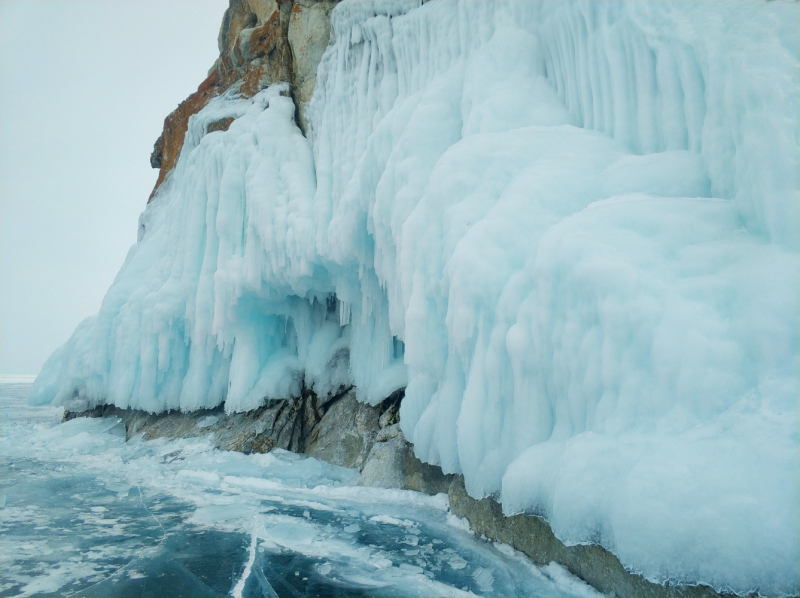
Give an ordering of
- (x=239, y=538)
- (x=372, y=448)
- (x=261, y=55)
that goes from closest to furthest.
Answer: (x=239, y=538) → (x=372, y=448) → (x=261, y=55)

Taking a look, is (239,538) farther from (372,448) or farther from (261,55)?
(261,55)

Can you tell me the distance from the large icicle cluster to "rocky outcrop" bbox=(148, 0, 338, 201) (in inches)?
54.3

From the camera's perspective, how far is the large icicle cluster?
8.61 ft

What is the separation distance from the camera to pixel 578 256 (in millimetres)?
3553

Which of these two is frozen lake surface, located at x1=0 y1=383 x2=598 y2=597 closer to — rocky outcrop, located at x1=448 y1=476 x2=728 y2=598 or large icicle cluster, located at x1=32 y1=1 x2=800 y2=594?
rocky outcrop, located at x1=448 y1=476 x2=728 y2=598

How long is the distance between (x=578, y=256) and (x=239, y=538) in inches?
158

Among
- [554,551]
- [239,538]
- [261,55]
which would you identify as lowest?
[239,538]

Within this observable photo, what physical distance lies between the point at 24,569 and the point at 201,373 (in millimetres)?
6328

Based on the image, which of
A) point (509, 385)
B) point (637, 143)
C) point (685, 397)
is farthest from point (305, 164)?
point (685, 397)

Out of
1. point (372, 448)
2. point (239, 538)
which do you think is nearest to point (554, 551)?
point (239, 538)

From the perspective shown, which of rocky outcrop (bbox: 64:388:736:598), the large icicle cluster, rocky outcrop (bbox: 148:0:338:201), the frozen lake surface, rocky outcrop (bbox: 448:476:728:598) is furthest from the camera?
rocky outcrop (bbox: 148:0:338:201)

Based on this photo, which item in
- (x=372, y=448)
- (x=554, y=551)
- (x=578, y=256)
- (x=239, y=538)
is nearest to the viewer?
(x=578, y=256)

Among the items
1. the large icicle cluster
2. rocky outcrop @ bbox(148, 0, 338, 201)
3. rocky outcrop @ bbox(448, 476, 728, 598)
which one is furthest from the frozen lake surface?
rocky outcrop @ bbox(148, 0, 338, 201)

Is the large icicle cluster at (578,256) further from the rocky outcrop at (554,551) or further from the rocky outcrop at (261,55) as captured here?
the rocky outcrop at (261,55)
